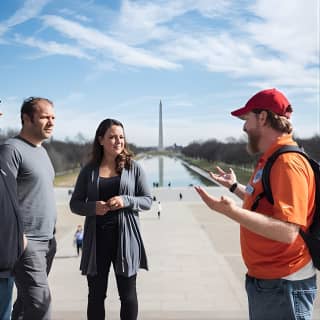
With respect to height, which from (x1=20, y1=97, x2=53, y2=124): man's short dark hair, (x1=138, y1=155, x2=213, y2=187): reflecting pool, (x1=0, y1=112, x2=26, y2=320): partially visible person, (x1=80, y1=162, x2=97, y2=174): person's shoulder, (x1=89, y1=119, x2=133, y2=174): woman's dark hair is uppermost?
(x1=20, y1=97, x2=53, y2=124): man's short dark hair

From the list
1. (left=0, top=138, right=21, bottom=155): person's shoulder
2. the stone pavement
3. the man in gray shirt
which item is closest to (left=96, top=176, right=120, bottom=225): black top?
the man in gray shirt

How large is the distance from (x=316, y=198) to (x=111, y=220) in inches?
74.3

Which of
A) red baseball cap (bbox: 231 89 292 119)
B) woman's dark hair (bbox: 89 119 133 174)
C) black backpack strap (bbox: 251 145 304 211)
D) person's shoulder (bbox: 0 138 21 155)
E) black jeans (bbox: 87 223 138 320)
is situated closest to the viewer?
black backpack strap (bbox: 251 145 304 211)

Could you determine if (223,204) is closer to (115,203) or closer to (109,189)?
(115,203)

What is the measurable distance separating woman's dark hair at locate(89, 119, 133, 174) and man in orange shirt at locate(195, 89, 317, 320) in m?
1.42

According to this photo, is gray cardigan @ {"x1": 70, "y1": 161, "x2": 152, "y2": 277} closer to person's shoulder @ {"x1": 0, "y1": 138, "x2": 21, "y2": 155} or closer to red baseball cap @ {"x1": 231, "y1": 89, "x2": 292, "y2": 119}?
person's shoulder @ {"x1": 0, "y1": 138, "x2": 21, "y2": 155}

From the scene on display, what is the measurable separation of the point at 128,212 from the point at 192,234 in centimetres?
1288

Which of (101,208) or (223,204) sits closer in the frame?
(223,204)

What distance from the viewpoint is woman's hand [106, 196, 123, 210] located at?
10.8 ft

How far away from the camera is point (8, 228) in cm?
255

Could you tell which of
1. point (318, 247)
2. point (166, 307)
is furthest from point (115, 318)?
point (318, 247)

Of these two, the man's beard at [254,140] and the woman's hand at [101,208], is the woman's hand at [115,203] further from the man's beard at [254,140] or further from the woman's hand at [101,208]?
the man's beard at [254,140]

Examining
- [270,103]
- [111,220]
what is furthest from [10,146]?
[270,103]

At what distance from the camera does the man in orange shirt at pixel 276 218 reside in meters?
1.99
